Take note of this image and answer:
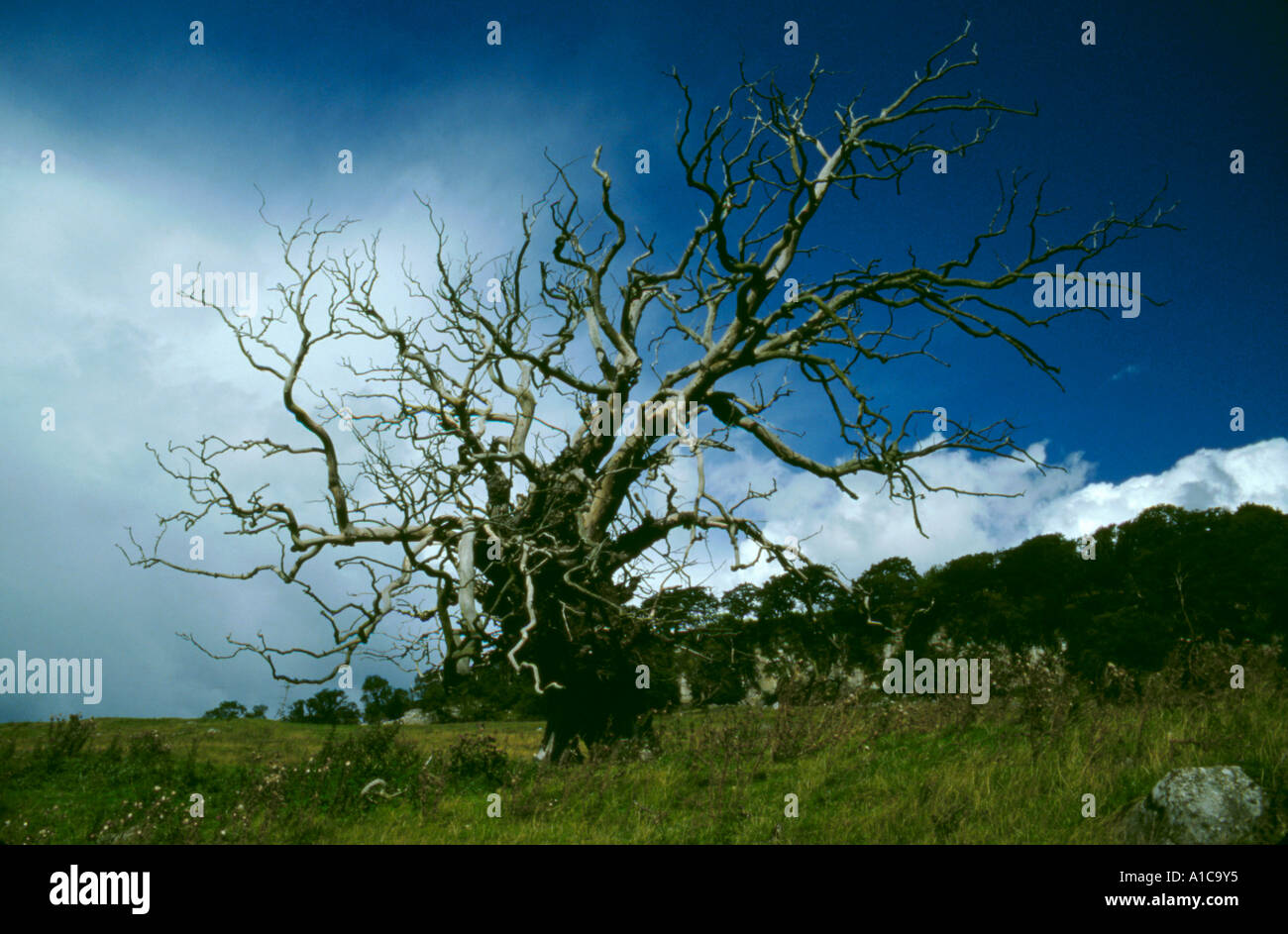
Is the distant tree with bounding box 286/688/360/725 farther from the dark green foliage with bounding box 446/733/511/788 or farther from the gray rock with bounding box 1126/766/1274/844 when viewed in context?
the gray rock with bounding box 1126/766/1274/844

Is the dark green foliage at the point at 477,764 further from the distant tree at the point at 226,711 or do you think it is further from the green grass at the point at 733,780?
the distant tree at the point at 226,711

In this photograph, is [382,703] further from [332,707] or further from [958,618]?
[958,618]

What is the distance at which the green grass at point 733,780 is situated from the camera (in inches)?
260

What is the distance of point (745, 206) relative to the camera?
42.2 feet

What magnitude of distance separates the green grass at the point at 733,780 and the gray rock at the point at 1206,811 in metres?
0.20

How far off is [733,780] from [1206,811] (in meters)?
5.08

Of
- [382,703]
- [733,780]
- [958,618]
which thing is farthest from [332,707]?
[958,618]

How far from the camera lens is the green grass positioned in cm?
661

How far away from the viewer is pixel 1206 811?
527cm

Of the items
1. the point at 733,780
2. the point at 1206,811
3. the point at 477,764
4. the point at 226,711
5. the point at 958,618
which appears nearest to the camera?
the point at 1206,811
